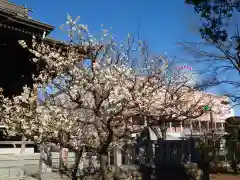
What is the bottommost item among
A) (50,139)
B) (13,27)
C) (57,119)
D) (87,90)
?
(50,139)

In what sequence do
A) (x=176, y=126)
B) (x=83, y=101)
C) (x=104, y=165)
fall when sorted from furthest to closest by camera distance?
(x=176, y=126) → (x=83, y=101) → (x=104, y=165)

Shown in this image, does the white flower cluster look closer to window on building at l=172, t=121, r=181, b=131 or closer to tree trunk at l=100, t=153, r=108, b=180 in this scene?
tree trunk at l=100, t=153, r=108, b=180

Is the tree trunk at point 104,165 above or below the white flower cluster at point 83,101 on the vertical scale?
below

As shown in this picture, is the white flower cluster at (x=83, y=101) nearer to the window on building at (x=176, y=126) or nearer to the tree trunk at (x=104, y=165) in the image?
the tree trunk at (x=104, y=165)

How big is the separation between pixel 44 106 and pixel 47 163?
1.70m

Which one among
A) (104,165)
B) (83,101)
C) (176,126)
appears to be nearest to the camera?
(104,165)

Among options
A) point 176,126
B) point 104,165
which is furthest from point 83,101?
point 176,126

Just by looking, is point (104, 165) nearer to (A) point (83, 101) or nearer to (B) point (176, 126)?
(A) point (83, 101)

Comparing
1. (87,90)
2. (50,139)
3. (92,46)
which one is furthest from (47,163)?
(92,46)

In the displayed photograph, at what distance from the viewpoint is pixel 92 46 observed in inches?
396

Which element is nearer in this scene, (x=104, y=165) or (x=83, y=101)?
(x=104, y=165)

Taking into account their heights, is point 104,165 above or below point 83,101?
below

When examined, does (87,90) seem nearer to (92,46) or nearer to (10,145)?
(92,46)

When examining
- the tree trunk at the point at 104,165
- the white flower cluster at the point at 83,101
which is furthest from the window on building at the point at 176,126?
the tree trunk at the point at 104,165
